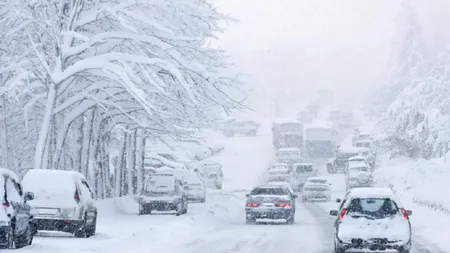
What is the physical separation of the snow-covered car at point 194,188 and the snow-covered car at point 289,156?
26988 mm

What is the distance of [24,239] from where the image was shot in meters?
20.7

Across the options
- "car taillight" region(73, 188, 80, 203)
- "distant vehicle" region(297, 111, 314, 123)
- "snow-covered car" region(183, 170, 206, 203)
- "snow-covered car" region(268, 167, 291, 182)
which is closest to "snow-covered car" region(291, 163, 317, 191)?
"snow-covered car" region(268, 167, 291, 182)

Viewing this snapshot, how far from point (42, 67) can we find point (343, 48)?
129099 millimetres

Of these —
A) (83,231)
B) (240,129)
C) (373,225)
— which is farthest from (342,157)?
(373,225)

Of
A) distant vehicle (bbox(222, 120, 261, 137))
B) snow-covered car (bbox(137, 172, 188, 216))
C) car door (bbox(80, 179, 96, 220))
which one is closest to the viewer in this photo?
car door (bbox(80, 179, 96, 220))

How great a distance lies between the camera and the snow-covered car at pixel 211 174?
6900 centimetres

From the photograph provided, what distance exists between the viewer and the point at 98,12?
2930 cm

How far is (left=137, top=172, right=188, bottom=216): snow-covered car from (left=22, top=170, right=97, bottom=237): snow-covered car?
45.0 ft

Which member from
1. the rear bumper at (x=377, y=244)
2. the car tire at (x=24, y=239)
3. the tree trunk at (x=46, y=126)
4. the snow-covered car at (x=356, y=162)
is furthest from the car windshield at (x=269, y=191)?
the snow-covered car at (x=356, y=162)

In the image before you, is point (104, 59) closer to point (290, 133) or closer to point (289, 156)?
point (289, 156)

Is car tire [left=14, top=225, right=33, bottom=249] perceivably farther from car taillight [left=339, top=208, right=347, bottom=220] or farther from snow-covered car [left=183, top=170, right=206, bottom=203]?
snow-covered car [left=183, top=170, right=206, bottom=203]

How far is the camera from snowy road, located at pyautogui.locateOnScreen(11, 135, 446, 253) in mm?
22500

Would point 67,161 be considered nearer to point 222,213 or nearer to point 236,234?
point 222,213

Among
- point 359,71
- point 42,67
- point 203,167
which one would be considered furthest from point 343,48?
point 42,67
